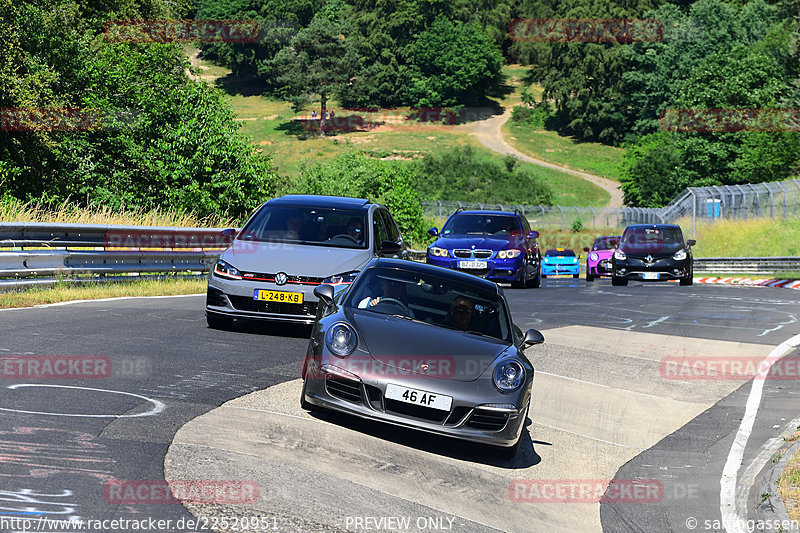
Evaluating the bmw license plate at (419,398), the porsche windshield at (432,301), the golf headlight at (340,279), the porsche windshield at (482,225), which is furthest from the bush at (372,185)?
the bmw license plate at (419,398)

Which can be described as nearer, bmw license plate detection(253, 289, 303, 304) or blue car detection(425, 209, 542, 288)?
bmw license plate detection(253, 289, 303, 304)

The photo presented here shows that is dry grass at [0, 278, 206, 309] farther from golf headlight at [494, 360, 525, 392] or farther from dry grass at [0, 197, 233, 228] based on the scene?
golf headlight at [494, 360, 525, 392]

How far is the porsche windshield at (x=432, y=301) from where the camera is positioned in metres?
8.64

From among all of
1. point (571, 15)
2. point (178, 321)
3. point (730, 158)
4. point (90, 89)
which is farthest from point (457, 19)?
point (178, 321)

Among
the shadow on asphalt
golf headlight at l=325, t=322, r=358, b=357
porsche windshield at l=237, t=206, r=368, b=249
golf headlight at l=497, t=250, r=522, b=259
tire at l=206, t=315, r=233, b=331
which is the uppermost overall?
golf headlight at l=325, t=322, r=358, b=357

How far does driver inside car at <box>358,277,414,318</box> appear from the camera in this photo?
8.67 m

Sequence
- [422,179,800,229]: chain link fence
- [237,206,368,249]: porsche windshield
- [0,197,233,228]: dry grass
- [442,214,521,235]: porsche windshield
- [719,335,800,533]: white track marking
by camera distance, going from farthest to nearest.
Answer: [422,179,800,229]: chain link fence → [442,214,521,235]: porsche windshield → [0,197,233,228]: dry grass → [237,206,368,249]: porsche windshield → [719,335,800,533]: white track marking

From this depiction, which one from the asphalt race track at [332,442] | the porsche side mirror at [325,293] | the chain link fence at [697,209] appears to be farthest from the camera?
the chain link fence at [697,209]

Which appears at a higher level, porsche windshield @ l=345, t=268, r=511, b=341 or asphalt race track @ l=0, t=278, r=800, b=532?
porsche windshield @ l=345, t=268, r=511, b=341

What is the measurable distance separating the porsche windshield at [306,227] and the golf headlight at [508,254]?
9556 mm

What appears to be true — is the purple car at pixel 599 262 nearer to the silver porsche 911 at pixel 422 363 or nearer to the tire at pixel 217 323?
the tire at pixel 217 323

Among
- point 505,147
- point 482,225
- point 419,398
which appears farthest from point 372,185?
Answer: point 505,147

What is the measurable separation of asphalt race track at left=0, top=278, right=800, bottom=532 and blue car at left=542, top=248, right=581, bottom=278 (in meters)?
31.4

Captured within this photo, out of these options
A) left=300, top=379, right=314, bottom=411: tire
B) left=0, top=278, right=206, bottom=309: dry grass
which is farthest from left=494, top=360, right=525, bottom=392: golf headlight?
left=0, top=278, right=206, bottom=309: dry grass
